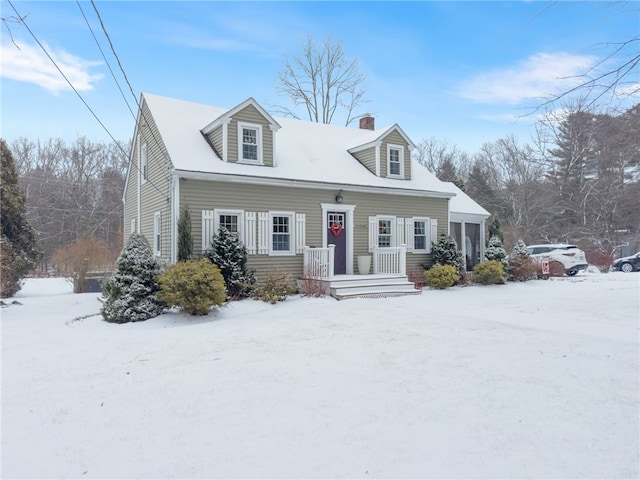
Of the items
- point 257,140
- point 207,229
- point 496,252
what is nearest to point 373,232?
point 257,140

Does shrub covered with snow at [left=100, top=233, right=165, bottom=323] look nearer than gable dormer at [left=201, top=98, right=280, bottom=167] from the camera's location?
Yes

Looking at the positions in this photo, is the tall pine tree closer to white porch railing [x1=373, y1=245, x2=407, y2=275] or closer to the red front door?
the red front door

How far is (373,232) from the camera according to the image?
15.1 meters

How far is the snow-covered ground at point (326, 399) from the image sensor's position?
342 centimetres

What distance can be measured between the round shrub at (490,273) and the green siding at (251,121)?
8.76 m

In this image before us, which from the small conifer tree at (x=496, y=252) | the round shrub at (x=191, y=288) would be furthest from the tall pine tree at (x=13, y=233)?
the small conifer tree at (x=496, y=252)

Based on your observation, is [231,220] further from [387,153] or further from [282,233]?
[387,153]

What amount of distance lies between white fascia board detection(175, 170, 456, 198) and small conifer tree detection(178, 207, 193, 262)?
1117 millimetres

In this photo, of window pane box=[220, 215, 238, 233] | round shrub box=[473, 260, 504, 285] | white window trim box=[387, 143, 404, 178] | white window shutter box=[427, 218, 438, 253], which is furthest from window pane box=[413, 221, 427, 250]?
window pane box=[220, 215, 238, 233]

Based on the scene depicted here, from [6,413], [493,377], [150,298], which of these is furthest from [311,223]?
[6,413]

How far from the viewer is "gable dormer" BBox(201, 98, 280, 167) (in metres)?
13.2

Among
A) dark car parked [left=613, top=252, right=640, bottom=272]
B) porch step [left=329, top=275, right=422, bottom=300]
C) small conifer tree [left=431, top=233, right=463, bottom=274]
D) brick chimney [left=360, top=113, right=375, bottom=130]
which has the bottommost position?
porch step [left=329, top=275, right=422, bottom=300]

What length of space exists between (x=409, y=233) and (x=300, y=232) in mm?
4537

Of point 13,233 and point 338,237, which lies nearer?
point 13,233
